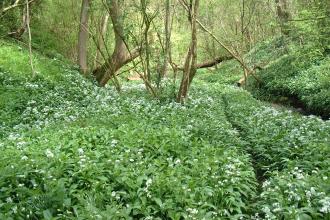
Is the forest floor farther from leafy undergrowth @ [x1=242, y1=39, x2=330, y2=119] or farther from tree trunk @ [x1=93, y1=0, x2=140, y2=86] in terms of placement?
leafy undergrowth @ [x1=242, y1=39, x2=330, y2=119]

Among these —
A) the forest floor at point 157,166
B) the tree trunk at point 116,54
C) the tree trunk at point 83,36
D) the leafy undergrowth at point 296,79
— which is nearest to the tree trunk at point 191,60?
the forest floor at point 157,166

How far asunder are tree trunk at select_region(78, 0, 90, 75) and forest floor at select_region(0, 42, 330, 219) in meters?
7.13

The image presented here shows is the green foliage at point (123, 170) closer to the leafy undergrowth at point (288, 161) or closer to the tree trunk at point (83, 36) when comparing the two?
the leafy undergrowth at point (288, 161)

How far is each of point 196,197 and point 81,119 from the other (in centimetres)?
577

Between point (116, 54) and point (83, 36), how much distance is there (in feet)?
7.54

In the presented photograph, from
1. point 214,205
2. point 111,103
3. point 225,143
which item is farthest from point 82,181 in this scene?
point 111,103

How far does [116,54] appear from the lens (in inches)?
723

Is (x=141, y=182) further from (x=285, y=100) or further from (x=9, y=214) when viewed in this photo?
(x=285, y=100)

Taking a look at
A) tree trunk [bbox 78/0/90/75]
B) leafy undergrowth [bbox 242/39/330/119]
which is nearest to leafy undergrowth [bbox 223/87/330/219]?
leafy undergrowth [bbox 242/39/330/119]

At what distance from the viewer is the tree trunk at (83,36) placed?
1871 cm

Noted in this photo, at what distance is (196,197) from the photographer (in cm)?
583

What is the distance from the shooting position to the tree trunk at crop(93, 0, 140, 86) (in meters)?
15.6

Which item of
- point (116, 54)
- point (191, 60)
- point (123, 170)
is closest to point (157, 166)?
point (123, 170)

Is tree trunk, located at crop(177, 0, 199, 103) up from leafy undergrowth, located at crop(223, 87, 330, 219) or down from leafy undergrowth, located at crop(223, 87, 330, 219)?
up
